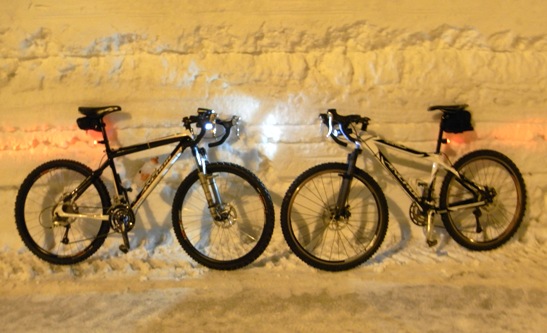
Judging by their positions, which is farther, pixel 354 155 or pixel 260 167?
pixel 260 167

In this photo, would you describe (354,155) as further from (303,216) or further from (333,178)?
(303,216)

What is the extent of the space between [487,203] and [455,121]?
0.77 meters

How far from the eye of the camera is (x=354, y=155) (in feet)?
12.4

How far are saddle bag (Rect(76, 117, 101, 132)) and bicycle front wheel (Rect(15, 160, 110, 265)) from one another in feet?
1.12

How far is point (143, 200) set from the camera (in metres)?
3.95

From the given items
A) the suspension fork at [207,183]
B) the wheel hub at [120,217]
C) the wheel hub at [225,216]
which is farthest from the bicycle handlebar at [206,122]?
the wheel hub at [120,217]

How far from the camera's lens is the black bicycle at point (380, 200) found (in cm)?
387

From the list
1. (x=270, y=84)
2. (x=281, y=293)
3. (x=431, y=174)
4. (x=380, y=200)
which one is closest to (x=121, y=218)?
(x=281, y=293)

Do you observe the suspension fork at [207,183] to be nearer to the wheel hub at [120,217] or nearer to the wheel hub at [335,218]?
the wheel hub at [120,217]

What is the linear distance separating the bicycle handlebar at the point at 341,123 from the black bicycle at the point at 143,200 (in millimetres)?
760

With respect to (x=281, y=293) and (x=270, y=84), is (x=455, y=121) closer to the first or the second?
(x=270, y=84)

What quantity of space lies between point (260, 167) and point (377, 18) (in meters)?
1.71

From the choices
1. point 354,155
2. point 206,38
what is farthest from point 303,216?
point 206,38

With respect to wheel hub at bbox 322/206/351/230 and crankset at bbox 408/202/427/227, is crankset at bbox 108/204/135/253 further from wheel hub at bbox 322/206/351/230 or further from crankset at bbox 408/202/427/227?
crankset at bbox 408/202/427/227
